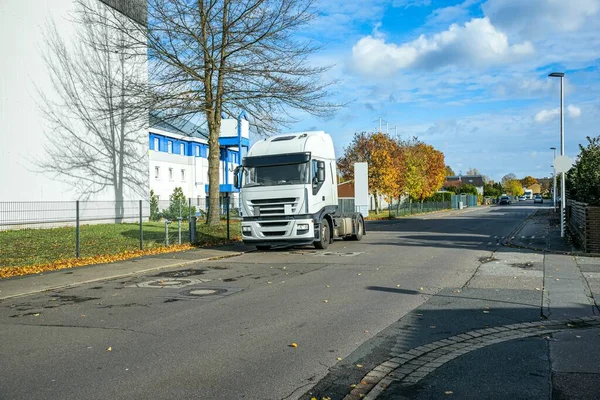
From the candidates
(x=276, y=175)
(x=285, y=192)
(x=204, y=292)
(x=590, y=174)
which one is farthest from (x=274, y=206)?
(x=590, y=174)

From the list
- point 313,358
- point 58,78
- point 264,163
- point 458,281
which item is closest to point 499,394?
point 313,358

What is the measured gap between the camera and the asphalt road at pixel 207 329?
17.0 ft

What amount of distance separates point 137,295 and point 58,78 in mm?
21501

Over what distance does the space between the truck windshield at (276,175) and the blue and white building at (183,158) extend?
92.5ft

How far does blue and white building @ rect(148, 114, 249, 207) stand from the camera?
162ft

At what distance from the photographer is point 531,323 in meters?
7.65

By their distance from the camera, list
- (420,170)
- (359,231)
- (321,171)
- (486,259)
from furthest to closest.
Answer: (420,170), (359,231), (321,171), (486,259)

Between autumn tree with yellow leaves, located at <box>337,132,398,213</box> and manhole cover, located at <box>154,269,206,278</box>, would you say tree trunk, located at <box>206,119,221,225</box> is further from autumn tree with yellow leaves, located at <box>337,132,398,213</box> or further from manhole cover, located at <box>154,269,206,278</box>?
autumn tree with yellow leaves, located at <box>337,132,398,213</box>

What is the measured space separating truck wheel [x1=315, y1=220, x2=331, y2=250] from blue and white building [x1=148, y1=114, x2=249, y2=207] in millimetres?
27803

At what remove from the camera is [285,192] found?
57.5 feet

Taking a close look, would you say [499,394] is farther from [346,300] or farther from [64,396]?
[346,300]

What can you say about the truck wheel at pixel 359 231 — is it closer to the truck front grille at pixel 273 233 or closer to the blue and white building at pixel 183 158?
the truck front grille at pixel 273 233

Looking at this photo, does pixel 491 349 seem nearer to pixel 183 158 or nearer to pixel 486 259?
pixel 486 259

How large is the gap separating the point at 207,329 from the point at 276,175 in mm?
10861
